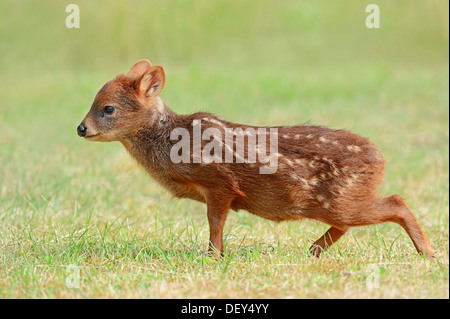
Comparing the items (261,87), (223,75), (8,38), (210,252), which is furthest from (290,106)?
(8,38)

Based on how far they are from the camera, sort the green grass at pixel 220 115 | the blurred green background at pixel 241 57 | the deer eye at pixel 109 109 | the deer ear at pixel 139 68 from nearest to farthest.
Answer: the green grass at pixel 220 115 < the deer eye at pixel 109 109 < the deer ear at pixel 139 68 < the blurred green background at pixel 241 57

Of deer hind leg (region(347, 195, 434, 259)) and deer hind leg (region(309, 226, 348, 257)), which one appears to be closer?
deer hind leg (region(347, 195, 434, 259))

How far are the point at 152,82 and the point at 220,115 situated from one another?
178 centimetres

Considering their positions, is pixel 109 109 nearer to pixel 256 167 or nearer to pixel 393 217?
pixel 256 167

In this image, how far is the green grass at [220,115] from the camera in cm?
429

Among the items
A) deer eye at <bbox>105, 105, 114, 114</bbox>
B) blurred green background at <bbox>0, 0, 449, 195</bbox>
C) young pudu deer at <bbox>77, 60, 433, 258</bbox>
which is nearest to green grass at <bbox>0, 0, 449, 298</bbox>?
blurred green background at <bbox>0, 0, 449, 195</bbox>

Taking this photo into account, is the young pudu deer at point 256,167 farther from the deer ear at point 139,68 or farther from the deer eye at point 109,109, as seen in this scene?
the deer ear at point 139,68

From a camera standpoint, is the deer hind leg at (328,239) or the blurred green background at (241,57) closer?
the deer hind leg at (328,239)

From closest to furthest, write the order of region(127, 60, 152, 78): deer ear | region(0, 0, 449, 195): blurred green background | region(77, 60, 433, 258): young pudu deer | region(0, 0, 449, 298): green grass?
region(0, 0, 449, 298): green grass
region(77, 60, 433, 258): young pudu deer
region(127, 60, 152, 78): deer ear
region(0, 0, 449, 195): blurred green background

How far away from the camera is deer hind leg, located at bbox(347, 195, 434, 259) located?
486cm

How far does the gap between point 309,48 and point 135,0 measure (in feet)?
15.5

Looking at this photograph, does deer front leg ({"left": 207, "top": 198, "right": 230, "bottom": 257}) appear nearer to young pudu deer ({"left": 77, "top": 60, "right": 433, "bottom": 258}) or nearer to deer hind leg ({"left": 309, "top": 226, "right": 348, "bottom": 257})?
young pudu deer ({"left": 77, "top": 60, "right": 433, "bottom": 258})

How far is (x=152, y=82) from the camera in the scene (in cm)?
516

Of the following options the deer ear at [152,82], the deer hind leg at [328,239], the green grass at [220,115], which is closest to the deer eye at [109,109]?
the deer ear at [152,82]
